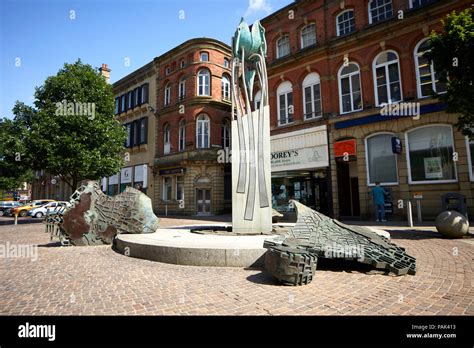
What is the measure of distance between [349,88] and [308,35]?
5595mm

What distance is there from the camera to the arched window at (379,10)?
634 inches

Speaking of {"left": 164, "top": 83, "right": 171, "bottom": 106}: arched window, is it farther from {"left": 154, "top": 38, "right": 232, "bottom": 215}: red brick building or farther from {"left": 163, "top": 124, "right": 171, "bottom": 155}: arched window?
{"left": 163, "top": 124, "right": 171, "bottom": 155}: arched window

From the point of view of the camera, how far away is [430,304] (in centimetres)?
347

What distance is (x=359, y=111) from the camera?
53.9 feet

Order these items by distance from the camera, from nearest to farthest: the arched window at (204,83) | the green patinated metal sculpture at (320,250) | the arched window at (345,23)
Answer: the green patinated metal sculpture at (320,250)
the arched window at (345,23)
the arched window at (204,83)

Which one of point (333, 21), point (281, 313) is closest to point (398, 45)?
point (333, 21)

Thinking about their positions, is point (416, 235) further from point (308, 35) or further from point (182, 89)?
point (182, 89)

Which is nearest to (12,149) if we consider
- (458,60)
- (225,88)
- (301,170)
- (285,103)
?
(225,88)

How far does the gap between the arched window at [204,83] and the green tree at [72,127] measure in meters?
8.77

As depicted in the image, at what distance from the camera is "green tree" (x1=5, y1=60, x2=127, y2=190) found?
55.7ft

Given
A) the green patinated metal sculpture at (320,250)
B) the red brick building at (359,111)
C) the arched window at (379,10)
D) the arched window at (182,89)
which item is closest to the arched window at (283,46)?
the red brick building at (359,111)

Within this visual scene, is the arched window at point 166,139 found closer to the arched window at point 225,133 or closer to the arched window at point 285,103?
the arched window at point 225,133

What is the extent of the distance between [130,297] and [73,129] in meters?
17.6
